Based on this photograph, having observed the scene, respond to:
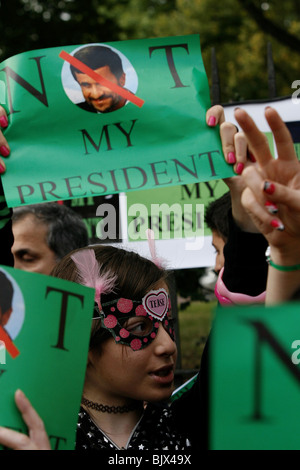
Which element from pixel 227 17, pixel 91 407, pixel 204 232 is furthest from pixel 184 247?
pixel 227 17

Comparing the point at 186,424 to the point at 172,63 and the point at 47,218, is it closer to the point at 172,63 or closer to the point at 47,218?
the point at 172,63

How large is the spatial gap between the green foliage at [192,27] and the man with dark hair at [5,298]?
368 inches

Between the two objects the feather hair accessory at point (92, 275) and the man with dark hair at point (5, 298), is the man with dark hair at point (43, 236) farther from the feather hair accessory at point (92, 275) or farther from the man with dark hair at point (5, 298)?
the man with dark hair at point (5, 298)

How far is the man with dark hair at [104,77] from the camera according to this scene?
1.74 meters

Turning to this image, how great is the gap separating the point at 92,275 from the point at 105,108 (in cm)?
50

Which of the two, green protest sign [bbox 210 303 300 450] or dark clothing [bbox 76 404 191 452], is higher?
green protest sign [bbox 210 303 300 450]

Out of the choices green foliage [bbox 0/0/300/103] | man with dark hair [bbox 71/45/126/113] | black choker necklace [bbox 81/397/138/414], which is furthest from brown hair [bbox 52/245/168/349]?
green foliage [bbox 0/0/300/103]

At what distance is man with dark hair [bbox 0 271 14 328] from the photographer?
1348 mm

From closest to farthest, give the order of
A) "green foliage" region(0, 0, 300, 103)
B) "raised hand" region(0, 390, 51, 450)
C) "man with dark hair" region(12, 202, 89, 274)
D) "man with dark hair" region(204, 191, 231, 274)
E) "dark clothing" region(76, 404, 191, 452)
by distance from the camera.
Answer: "raised hand" region(0, 390, 51, 450) → "dark clothing" region(76, 404, 191, 452) → "man with dark hair" region(204, 191, 231, 274) → "man with dark hair" region(12, 202, 89, 274) → "green foliage" region(0, 0, 300, 103)

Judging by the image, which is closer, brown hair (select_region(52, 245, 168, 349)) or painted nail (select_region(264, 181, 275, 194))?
painted nail (select_region(264, 181, 275, 194))

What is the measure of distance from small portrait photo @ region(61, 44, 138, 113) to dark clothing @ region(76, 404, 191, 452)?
89 cm

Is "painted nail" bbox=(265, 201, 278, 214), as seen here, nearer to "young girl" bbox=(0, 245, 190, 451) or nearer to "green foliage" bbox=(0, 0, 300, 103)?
"young girl" bbox=(0, 245, 190, 451)

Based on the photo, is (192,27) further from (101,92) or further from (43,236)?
(101,92)

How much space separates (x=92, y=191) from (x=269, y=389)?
2.51 ft
